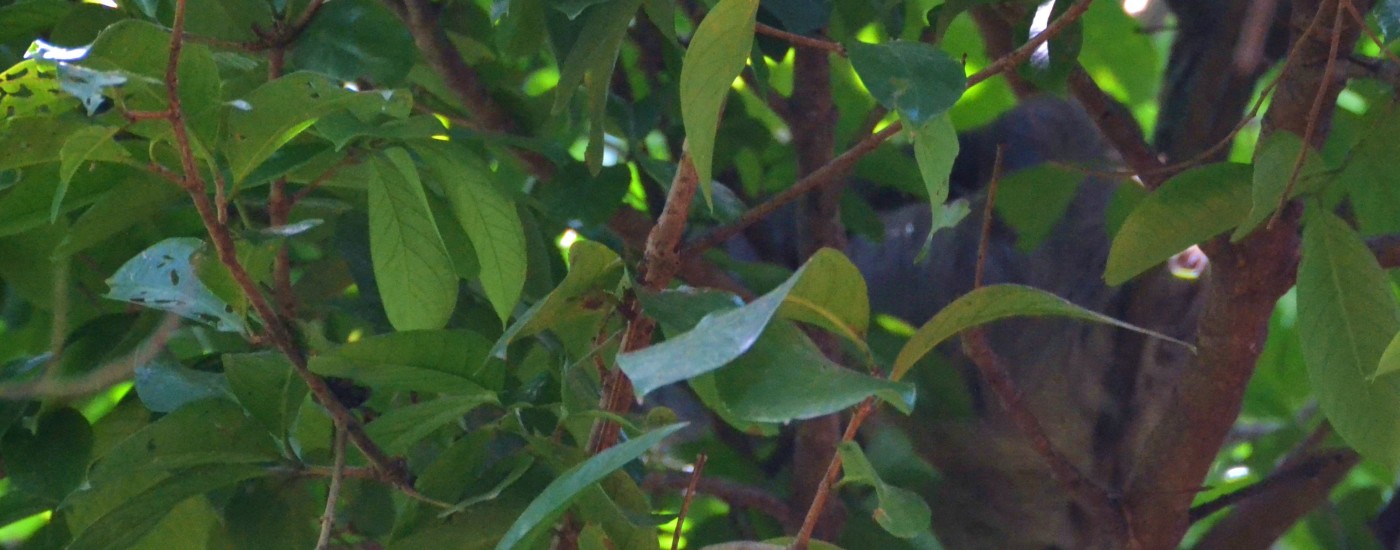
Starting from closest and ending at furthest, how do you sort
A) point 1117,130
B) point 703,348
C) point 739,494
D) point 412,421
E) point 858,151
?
point 703,348, point 412,421, point 858,151, point 1117,130, point 739,494

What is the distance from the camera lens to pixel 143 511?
594 millimetres

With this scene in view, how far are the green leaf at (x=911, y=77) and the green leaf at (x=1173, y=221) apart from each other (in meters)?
0.22

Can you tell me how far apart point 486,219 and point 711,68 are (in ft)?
0.61

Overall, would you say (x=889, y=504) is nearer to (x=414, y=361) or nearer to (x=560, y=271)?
(x=414, y=361)

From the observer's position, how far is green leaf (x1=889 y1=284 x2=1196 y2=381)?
1.56 feet

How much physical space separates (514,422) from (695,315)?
0.38 ft

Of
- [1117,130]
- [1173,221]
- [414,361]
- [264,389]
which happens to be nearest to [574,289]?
[414,361]

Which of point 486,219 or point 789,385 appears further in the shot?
point 486,219

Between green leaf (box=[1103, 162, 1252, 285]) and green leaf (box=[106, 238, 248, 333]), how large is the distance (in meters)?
0.45

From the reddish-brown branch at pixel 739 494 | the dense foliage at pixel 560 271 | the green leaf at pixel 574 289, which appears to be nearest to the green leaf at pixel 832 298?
the dense foliage at pixel 560 271

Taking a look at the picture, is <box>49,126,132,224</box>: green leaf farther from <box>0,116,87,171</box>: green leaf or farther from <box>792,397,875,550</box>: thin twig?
<box>792,397,875,550</box>: thin twig

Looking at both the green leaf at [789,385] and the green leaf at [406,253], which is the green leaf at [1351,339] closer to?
the green leaf at [789,385]

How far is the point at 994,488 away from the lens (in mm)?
1414

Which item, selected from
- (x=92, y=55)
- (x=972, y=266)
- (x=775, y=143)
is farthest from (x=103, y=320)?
(x=972, y=266)
